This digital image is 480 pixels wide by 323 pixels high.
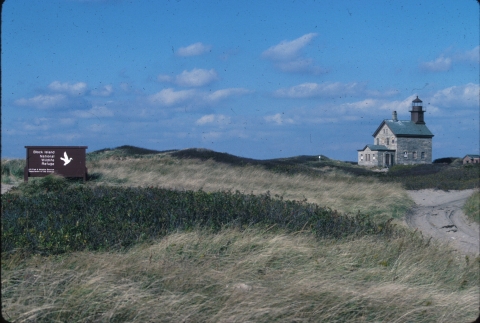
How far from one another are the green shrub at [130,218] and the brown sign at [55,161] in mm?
5289

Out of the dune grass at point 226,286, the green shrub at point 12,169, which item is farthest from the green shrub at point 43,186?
the dune grass at point 226,286

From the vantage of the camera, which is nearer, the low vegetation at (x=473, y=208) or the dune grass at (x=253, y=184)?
the low vegetation at (x=473, y=208)

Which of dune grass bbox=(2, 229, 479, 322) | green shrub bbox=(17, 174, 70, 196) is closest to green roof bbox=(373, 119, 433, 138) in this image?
green shrub bbox=(17, 174, 70, 196)

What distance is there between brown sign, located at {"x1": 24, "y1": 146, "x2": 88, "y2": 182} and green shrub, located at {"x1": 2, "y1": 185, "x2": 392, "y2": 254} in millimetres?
5289

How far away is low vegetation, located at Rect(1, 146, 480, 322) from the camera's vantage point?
4406 mm

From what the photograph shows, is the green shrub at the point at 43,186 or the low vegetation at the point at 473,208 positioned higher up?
the green shrub at the point at 43,186

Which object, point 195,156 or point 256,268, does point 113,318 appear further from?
point 195,156

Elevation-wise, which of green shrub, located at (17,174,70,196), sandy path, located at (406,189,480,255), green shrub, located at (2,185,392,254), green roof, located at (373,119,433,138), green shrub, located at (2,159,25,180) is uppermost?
green roof, located at (373,119,433,138)

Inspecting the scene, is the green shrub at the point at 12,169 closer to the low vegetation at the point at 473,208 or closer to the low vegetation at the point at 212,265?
the low vegetation at the point at 212,265

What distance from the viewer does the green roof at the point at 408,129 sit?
1994 inches

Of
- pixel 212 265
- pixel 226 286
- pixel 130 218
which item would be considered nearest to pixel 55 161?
pixel 130 218

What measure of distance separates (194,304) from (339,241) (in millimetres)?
3846

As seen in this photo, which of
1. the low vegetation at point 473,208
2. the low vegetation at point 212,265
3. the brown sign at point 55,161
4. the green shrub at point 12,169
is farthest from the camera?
the green shrub at point 12,169

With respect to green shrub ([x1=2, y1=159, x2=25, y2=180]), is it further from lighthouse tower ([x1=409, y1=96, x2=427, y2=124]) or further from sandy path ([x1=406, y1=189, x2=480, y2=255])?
lighthouse tower ([x1=409, y1=96, x2=427, y2=124])
